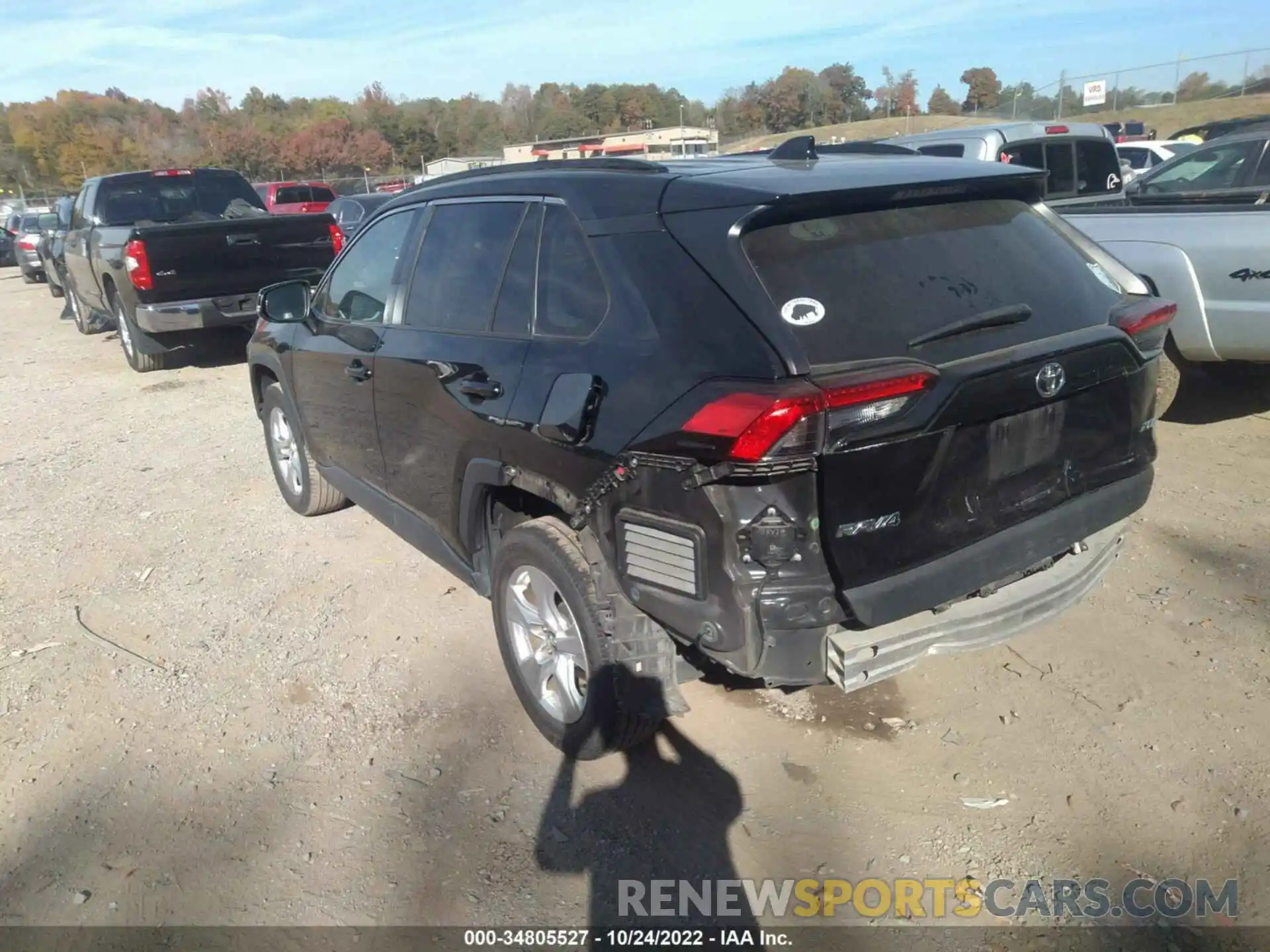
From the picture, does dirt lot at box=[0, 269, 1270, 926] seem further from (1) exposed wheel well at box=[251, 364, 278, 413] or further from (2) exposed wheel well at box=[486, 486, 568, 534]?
(1) exposed wheel well at box=[251, 364, 278, 413]

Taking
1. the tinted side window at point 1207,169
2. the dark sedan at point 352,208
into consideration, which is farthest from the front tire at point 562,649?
the dark sedan at point 352,208

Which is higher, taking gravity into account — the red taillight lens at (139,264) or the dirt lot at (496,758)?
the red taillight lens at (139,264)

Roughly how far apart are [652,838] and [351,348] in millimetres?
2530

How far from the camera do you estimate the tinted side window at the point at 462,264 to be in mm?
3480

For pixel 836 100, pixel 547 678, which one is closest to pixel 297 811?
pixel 547 678

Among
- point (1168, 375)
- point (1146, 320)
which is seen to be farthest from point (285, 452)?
point (1168, 375)

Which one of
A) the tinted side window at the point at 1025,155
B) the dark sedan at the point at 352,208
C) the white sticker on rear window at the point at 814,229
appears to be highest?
the white sticker on rear window at the point at 814,229

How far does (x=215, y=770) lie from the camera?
11.3ft

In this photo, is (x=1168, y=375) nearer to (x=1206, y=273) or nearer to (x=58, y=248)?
(x=1206, y=273)

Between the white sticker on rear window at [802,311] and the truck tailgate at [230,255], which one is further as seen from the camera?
the truck tailgate at [230,255]

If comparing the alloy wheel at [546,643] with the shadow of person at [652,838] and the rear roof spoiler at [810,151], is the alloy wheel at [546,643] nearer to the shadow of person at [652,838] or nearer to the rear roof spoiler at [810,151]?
the shadow of person at [652,838]

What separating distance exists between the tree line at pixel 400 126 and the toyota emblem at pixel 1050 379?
60415 mm

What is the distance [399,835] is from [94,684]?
6.07ft

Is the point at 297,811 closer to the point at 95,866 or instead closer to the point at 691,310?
the point at 95,866
